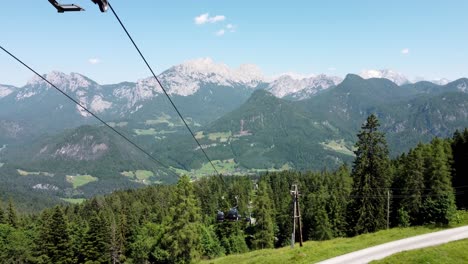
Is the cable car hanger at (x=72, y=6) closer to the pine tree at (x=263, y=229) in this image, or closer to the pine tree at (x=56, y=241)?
the pine tree at (x=263, y=229)

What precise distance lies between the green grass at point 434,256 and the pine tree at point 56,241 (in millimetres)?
78349

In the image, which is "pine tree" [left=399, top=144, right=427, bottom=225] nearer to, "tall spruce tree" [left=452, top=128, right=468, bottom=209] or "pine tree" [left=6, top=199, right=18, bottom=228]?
"tall spruce tree" [left=452, top=128, right=468, bottom=209]

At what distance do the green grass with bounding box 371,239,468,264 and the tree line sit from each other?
13886 millimetres

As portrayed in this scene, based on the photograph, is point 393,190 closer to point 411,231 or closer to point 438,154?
point 438,154

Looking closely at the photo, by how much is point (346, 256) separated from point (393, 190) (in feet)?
142

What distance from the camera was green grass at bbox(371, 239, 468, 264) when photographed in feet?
110

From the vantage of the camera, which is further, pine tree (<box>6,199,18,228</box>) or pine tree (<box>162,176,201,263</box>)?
pine tree (<box>6,199,18,228</box>)

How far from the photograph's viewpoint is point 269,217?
9288 cm

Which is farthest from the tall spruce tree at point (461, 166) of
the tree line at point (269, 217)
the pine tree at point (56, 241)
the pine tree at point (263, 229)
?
the pine tree at point (56, 241)

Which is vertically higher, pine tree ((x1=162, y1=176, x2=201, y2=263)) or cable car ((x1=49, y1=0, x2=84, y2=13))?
cable car ((x1=49, y1=0, x2=84, y2=13))

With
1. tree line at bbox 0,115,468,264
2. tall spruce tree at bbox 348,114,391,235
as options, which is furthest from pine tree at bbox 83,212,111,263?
tall spruce tree at bbox 348,114,391,235

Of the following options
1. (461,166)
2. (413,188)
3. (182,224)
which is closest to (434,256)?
(413,188)

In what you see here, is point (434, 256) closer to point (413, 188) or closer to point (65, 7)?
point (65, 7)

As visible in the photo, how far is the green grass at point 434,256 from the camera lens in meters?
33.6
